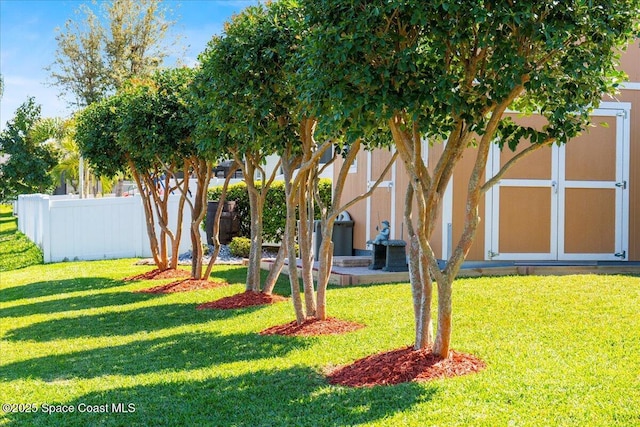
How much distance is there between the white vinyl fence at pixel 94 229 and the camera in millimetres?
16641

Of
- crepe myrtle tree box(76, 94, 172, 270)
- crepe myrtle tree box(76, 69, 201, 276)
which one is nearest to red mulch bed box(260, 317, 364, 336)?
crepe myrtle tree box(76, 69, 201, 276)

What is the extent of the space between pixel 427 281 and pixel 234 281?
684 centimetres

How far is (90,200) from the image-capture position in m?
16.9

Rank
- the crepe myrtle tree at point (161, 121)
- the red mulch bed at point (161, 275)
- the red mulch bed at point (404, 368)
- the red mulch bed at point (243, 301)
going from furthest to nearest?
1. the red mulch bed at point (161, 275)
2. the crepe myrtle tree at point (161, 121)
3. the red mulch bed at point (243, 301)
4. the red mulch bed at point (404, 368)

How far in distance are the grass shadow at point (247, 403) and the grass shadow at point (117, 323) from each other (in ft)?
9.25

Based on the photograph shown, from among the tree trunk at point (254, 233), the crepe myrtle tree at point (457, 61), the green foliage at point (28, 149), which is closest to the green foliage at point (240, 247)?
the tree trunk at point (254, 233)

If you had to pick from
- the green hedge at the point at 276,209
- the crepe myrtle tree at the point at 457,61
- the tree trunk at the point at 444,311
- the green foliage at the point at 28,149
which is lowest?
the tree trunk at the point at 444,311

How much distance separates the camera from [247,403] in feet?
15.3

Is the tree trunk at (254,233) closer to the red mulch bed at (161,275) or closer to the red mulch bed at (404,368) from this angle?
the red mulch bed at (161,275)

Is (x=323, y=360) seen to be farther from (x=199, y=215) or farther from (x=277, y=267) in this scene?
(x=199, y=215)

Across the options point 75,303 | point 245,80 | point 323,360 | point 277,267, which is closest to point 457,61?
point 245,80

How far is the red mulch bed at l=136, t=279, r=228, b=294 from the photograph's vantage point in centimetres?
1089

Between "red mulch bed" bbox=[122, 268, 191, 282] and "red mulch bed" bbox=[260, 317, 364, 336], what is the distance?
18.4 ft

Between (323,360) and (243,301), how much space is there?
11.6 feet
